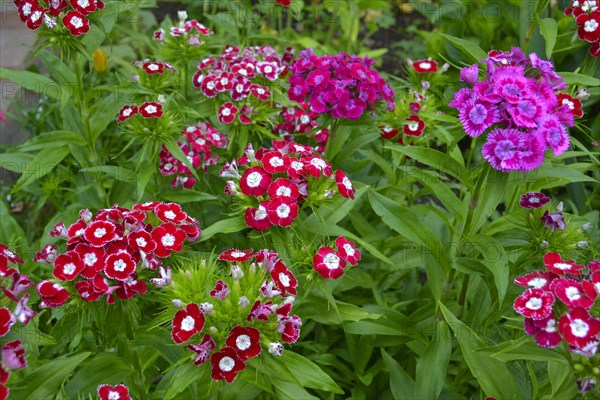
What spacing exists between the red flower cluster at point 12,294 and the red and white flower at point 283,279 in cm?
75

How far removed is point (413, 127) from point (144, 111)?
4.35 ft

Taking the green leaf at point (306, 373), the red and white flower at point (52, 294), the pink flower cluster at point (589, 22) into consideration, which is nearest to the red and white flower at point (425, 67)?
the pink flower cluster at point (589, 22)

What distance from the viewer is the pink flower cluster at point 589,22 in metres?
2.73

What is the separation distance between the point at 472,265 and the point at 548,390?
0.55 metres

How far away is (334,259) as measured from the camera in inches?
84.7

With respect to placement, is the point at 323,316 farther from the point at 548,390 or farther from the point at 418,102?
the point at 418,102

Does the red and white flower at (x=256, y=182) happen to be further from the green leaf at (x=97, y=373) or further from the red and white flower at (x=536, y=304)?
the red and white flower at (x=536, y=304)

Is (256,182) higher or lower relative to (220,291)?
higher

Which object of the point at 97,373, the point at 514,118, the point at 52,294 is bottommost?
the point at 97,373

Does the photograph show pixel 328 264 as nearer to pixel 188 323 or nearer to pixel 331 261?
pixel 331 261

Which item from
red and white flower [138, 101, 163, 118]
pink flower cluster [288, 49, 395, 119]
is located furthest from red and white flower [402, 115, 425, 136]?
red and white flower [138, 101, 163, 118]

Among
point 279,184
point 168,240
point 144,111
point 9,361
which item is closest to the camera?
point 9,361

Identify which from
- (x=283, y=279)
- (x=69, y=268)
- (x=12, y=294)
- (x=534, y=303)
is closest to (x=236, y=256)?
(x=283, y=279)

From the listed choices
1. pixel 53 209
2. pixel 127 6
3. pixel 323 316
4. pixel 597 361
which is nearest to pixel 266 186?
pixel 323 316
